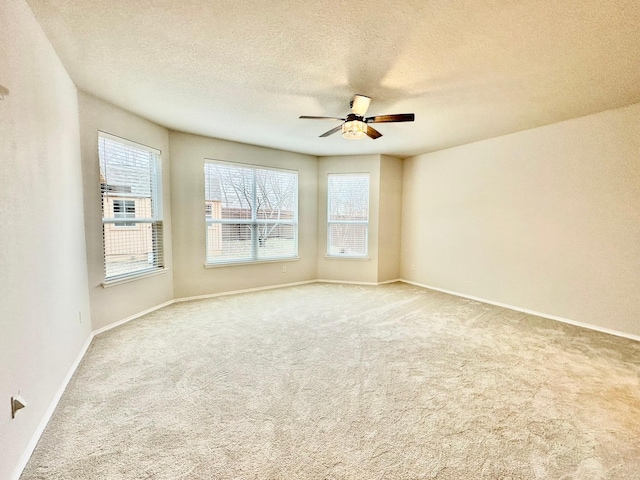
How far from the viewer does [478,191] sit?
14.9ft

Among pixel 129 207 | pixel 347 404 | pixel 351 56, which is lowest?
pixel 347 404

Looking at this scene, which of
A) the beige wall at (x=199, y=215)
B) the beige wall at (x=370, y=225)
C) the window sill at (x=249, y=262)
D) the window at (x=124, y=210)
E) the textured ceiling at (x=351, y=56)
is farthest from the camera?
the beige wall at (x=370, y=225)

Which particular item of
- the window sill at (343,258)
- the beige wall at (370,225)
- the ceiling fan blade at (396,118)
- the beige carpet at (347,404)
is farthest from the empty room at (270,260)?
the window sill at (343,258)

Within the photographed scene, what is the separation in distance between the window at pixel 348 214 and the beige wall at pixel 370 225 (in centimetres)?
10

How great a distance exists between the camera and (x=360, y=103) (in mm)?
2742

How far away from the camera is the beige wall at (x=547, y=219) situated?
3.14m

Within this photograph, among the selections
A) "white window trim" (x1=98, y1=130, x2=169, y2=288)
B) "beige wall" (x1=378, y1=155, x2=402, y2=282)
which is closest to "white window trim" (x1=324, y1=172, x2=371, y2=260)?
"beige wall" (x1=378, y1=155, x2=402, y2=282)

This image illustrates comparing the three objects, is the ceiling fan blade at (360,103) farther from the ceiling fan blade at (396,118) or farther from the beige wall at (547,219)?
the beige wall at (547,219)

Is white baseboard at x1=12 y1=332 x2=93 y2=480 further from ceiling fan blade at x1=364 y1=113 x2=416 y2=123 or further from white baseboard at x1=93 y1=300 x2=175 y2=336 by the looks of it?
ceiling fan blade at x1=364 y1=113 x2=416 y2=123

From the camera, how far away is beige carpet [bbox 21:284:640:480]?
1.49 meters

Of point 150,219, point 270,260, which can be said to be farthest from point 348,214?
point 150,219

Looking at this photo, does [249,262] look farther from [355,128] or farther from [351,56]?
[351,56]

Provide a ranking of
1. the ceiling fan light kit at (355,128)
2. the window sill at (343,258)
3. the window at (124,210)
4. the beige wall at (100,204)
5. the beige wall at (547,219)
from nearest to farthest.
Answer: the ceiling fan light kit at (355,128)
the beige wall at (100,204)
the beige wall at (547,219)
the window at (124,210)
the window sill at (343,258)

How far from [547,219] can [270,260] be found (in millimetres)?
4316
